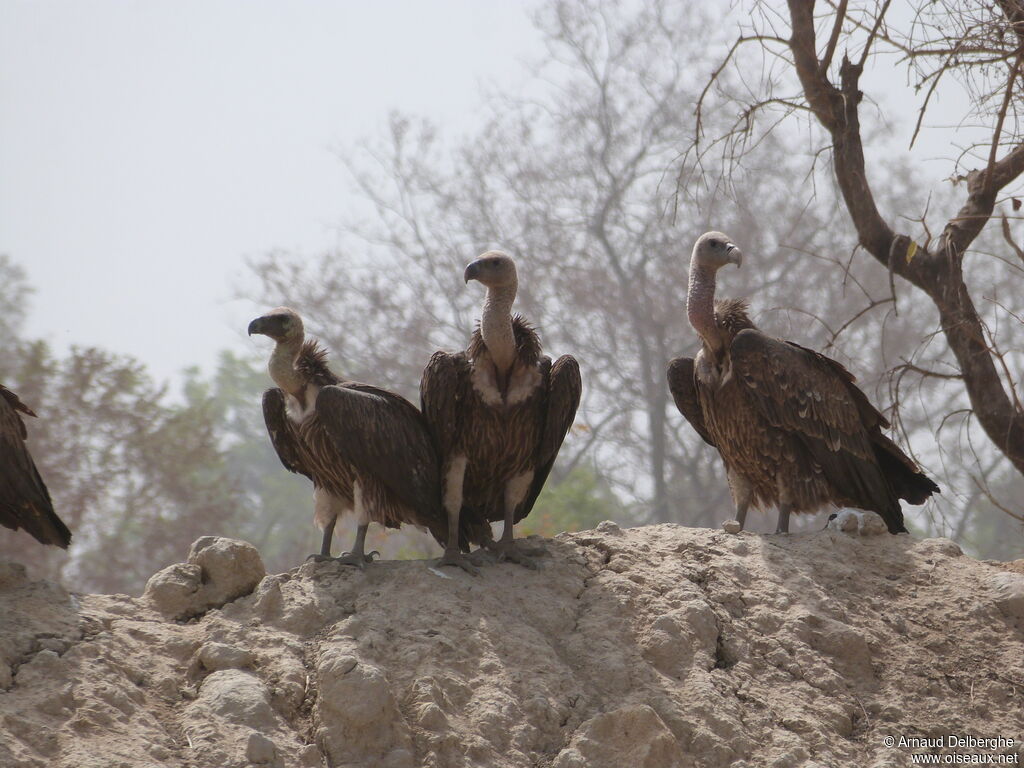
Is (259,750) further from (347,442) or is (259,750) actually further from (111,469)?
(111,469)

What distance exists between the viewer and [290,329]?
657 cm

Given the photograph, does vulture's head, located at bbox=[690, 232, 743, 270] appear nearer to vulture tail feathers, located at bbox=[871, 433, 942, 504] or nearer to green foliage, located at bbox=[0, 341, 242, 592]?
vulture tail feathers, located at bbox=[871, 433, 942, 504]

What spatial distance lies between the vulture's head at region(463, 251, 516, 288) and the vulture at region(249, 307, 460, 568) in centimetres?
72

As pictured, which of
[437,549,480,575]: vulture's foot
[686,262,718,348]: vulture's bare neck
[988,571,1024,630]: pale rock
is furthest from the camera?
[686,262,718,348]: vulture's bare neck

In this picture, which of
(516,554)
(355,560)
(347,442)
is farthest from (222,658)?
(516,554)

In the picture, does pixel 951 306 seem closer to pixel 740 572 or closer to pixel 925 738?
pixel 740 572

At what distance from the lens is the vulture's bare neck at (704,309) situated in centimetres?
723

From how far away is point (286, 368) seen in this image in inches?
257

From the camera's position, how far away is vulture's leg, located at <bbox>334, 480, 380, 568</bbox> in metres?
5.91

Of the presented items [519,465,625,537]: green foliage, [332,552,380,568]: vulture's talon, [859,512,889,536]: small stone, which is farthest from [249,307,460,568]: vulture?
[519,465,625,537]: green foliage

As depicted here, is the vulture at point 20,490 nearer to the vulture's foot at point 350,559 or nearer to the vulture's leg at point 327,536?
the vulture's foot at point 350,559

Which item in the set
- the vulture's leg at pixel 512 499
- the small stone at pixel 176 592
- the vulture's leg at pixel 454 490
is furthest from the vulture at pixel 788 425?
the small stone at pixel 176 592

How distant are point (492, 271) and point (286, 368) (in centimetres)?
117

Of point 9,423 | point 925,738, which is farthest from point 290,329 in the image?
point 925,738
